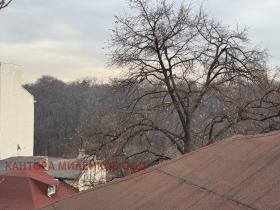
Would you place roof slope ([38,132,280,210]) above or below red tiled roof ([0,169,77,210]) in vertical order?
above

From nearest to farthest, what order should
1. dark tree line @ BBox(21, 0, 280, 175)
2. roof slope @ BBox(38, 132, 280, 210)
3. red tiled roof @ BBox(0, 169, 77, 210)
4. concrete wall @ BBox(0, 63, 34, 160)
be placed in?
roof slope @ BBox(38, 132, 280, 210) < dark tree line @ BBox(21, 0, 280, 175) < red tiled roof @ BBox(0, 169, 77, 210) < concrete wall @ BBox(0, 63, 34, 160)

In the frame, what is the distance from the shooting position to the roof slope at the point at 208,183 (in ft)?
9.99

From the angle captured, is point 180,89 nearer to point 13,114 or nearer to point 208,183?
point 208,183

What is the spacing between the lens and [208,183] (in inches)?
142

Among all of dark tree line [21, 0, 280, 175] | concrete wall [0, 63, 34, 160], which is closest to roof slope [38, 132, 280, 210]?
dark tree line [21, 0, 280, 175]

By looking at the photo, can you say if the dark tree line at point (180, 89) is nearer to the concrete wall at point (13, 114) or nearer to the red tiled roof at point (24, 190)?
the red tiled roof at point (24, 190)

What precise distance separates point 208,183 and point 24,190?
1617 centimetres

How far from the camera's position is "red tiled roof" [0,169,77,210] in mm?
16734

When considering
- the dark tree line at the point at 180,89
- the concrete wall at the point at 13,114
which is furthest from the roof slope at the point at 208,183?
the concrete wall at the point at 13,114

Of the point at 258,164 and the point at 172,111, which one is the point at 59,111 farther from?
the point at 258,164

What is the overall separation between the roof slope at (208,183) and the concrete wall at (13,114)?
28.0 m

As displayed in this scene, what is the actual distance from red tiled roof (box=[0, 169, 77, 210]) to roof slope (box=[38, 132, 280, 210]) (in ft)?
44.5

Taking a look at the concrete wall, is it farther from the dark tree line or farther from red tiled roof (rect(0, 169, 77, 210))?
the dark tree line

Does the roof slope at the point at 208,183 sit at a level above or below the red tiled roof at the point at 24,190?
above
